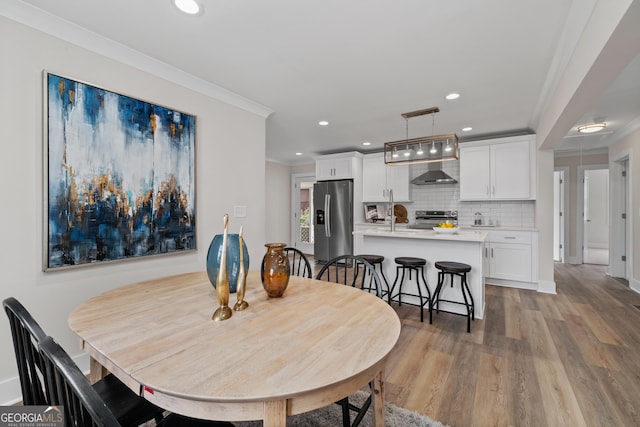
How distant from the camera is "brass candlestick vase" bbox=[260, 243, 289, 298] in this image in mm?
1417

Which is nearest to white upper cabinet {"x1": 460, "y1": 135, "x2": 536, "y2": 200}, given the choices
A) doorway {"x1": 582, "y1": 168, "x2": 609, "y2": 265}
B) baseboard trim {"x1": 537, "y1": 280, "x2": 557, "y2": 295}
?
baseboard trim {"x1": 537, "y1": 280, "x2": 557, "y2": 295}

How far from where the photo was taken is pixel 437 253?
3.35 metres

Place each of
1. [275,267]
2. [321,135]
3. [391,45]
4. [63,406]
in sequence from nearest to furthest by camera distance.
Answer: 1. [63,406]
2. [275,267]
3. [391,45]
4. [321,135]

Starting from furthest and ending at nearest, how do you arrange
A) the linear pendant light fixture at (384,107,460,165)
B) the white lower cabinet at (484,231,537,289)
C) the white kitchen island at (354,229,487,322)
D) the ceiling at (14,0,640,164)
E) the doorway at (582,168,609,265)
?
the doorway at (582,168,609,265) → the white lower cabinet at (484,231,537,289) → the linear pendant light fixture at (384,107,460,165) → the white kitchen island at (354,229,487,322) → the ceiling at (14,0,640,164)

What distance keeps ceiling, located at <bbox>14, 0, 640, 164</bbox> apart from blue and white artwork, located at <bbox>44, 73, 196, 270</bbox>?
19.9 inches

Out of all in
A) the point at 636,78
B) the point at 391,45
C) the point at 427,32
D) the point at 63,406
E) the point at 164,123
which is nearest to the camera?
the point at 63,406

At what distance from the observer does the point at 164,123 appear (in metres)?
2.47

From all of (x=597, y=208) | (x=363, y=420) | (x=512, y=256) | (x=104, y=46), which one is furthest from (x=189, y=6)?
(x=597, y=208)

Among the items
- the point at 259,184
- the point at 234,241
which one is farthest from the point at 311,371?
the point at 259,184

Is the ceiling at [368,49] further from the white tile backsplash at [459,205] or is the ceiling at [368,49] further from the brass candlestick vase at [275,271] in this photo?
the white tile backsplash at [459,205]

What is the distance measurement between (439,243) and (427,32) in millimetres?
2181

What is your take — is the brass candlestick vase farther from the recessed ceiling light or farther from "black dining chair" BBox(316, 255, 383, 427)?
the recessed ceiling light

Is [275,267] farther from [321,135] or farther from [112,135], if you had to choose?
[321,135]

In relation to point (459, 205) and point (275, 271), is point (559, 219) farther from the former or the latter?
point (275, 271)
